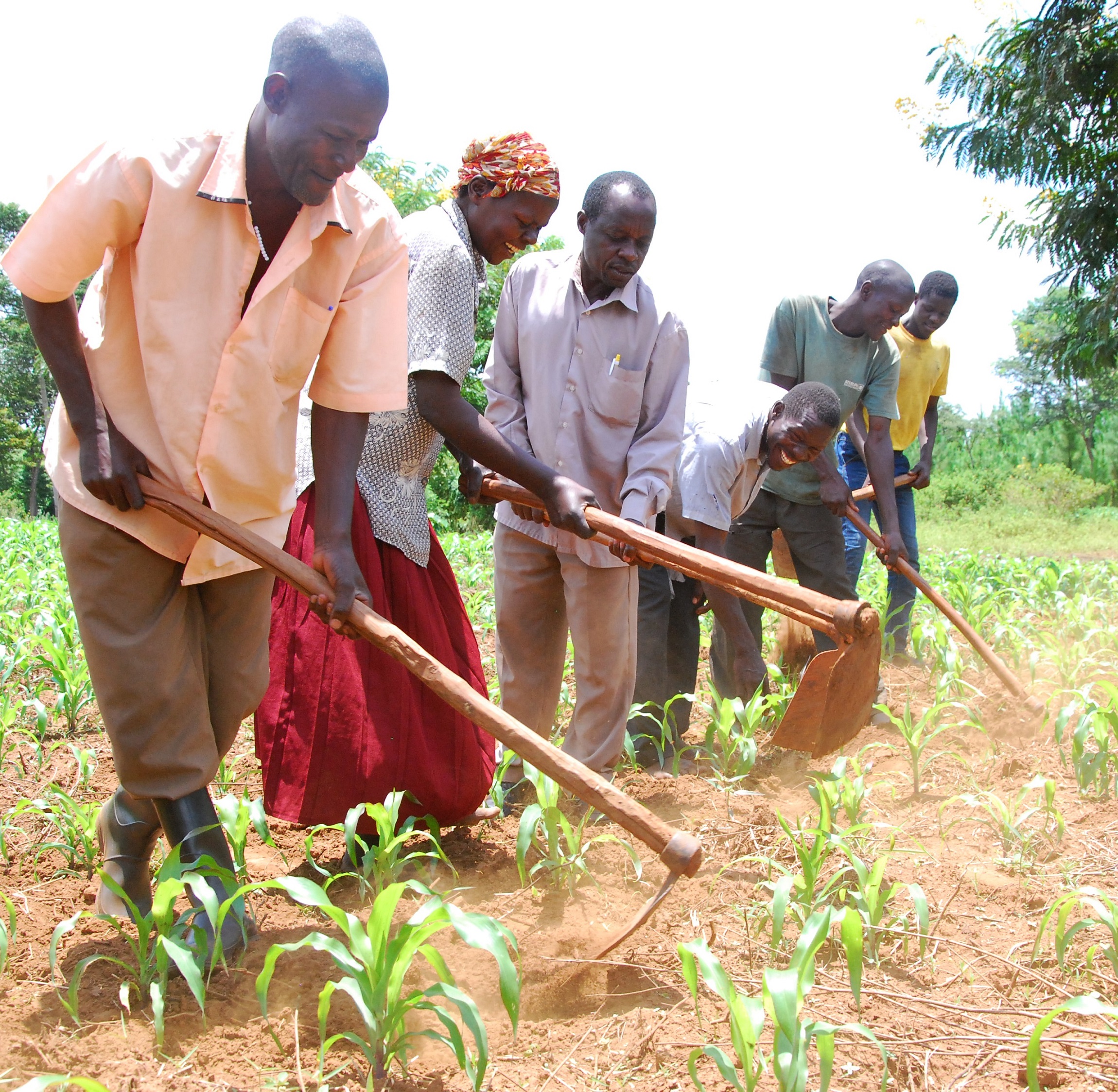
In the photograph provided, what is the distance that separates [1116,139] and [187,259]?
1252 centimetres

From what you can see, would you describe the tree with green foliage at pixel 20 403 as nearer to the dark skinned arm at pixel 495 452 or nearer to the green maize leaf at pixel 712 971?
the dark skinned arm at pixel 495 452

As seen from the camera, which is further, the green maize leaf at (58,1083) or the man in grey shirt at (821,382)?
the man in grey shirt at (821,382)

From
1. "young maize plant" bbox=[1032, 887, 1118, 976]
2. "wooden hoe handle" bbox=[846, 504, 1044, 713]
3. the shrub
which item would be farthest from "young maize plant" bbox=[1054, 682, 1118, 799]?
the shrub

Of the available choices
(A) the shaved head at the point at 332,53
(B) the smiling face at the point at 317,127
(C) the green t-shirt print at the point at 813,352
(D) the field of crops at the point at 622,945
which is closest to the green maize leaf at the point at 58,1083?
(D) the field of crops at the point at 622,945

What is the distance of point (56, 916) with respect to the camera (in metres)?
2.32

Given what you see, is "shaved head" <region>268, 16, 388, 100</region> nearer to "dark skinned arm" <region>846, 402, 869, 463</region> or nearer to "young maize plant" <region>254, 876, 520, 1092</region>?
"young maize plant" <region>254, 876, 520, 1092</region>

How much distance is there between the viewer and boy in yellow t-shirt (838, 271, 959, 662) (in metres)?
5.15

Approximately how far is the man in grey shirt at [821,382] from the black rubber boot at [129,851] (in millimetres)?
2478

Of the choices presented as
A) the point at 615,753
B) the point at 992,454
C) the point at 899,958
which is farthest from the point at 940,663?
the point at 992,454

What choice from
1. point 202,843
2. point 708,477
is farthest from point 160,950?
point 708,477

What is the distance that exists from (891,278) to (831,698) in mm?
2654

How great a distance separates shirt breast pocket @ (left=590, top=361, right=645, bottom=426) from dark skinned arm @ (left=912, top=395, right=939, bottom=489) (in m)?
2.65

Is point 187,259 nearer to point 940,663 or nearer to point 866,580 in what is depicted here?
point 940,663

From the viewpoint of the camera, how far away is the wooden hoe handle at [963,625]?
421 cm
